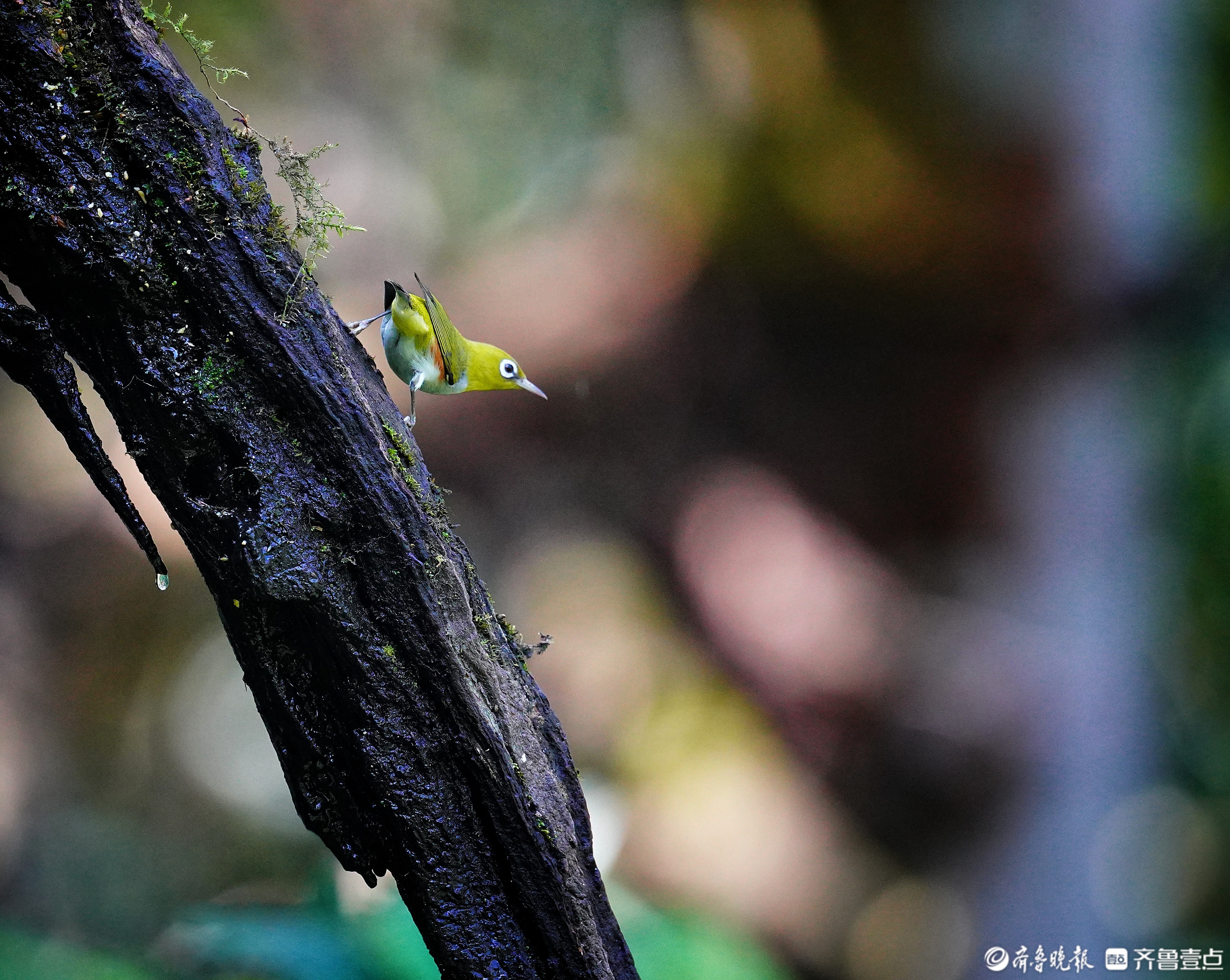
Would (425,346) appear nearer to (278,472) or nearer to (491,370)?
(491,370)

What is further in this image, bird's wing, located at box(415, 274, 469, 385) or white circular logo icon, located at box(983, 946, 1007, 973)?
white circular logo icon, located at box(983, 946, 1007, 973)

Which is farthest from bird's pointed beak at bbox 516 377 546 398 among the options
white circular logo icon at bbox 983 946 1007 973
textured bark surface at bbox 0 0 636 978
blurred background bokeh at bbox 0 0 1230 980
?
white circular logo icon at bbox 983 946 1007 973

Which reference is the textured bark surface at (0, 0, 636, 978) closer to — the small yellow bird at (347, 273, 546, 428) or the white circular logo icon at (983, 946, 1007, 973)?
the small yellow bird at (347, 273, 546, 428)

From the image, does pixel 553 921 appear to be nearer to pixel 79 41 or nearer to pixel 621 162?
pixel 79 41

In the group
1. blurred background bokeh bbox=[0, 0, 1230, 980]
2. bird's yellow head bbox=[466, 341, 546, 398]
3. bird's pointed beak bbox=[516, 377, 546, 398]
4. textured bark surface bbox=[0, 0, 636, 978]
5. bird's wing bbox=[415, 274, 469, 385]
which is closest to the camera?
textured bark surface bbox=[0, 0, 636, 978]

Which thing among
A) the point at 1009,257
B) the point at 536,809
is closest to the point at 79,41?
the point at 536,809

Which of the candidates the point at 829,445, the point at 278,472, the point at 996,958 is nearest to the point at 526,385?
the point at 278,472

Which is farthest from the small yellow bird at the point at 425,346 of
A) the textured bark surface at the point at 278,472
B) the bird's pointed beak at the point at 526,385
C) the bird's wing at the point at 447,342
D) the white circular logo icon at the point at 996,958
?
the white circular logo icon at the point at 996,958
